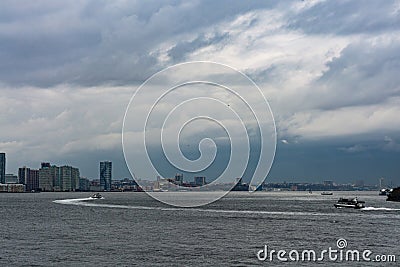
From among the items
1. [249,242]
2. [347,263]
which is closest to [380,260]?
[347,263]

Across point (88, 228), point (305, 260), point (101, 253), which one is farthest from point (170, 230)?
point (305, 260)

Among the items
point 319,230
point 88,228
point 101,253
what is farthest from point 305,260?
point 88,228

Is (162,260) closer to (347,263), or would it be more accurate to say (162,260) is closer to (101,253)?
(101,253)

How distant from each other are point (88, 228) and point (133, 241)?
24.2 m

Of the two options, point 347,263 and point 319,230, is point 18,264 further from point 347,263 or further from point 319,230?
point 319,230

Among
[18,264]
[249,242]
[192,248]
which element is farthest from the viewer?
[249,242]

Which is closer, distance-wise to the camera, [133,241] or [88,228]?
[133,241]

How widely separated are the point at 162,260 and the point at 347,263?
19.9 meters

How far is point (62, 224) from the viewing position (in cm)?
11925

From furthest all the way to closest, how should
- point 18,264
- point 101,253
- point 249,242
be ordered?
point 249,242 → point 101,253 → point 18,264

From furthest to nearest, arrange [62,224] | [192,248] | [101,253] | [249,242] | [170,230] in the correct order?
[62,224] < [170,230] < [249,242] < [192,248] < [101,253]

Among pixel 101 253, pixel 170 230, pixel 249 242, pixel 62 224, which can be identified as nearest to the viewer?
pixel 101 253

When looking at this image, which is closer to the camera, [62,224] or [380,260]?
[380,260]

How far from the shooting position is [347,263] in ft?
213
